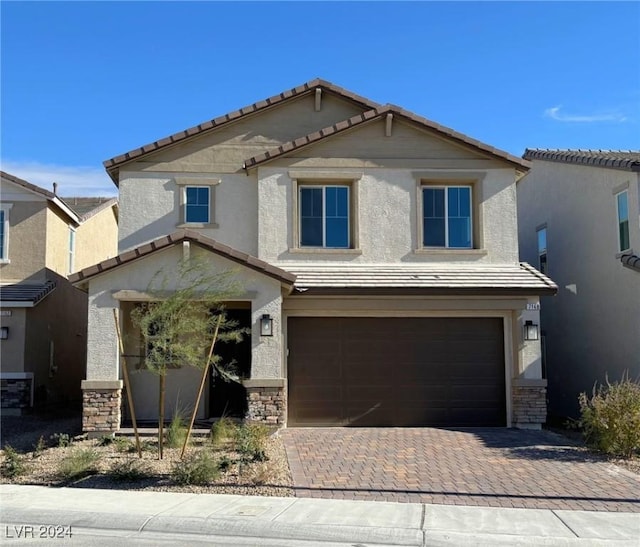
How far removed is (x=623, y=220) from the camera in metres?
16.6

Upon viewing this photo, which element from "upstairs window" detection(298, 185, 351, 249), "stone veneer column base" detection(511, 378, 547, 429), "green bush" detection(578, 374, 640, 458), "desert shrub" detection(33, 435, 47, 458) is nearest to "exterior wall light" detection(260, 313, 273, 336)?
"upstairs window" detection(298, 185, 351, 249)

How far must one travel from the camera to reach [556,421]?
58.6ft

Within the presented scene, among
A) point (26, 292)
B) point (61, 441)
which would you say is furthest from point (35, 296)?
point (61, 441)

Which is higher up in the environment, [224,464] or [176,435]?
[176,435]

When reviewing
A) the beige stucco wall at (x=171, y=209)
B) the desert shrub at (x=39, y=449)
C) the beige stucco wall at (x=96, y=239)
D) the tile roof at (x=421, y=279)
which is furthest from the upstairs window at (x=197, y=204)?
the beige stucco wall at (x=96, y=239)

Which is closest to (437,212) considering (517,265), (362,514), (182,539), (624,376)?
(517,265)

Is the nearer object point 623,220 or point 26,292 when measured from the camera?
point 623,220

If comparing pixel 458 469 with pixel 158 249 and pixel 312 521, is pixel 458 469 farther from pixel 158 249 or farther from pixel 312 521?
pixel 158 249

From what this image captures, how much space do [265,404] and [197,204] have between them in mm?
5576

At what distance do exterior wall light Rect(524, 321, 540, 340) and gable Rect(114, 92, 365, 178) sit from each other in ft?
22.5

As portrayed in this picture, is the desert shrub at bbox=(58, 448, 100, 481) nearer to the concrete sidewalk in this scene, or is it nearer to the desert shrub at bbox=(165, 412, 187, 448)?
the concrete sidewalk

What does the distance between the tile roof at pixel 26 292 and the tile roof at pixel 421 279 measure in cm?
689

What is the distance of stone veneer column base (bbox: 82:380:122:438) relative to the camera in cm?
1363

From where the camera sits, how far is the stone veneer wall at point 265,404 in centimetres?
1384
